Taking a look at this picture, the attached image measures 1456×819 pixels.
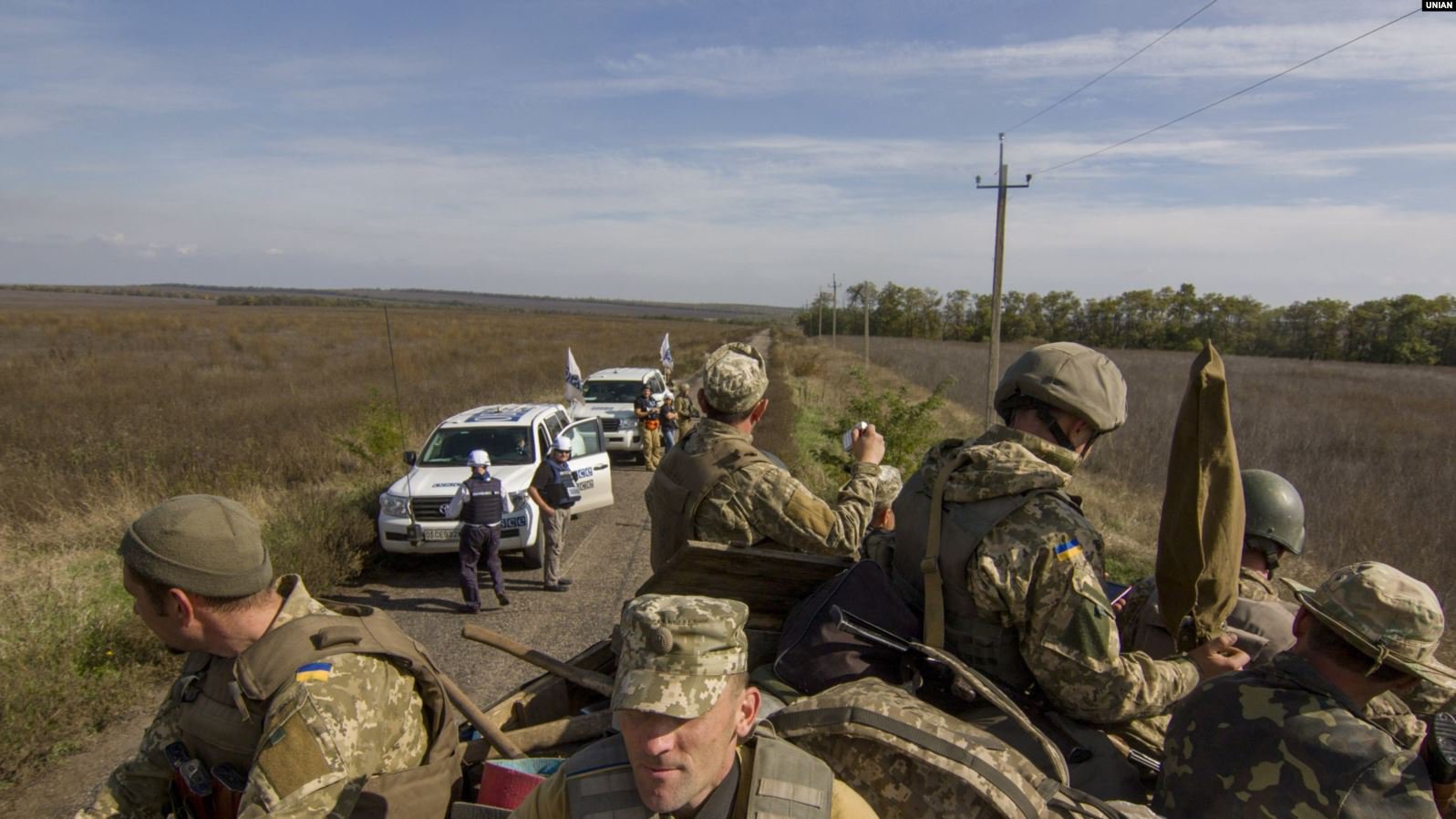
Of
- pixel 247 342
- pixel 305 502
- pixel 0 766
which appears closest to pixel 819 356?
pixel 247 342

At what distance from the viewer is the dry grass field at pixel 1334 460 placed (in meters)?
10.1

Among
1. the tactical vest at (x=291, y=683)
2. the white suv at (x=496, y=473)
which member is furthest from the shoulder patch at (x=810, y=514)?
the white suv at (x=496, y=473)

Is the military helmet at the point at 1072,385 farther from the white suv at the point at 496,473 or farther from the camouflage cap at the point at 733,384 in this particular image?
the white suv at the point at 496,473

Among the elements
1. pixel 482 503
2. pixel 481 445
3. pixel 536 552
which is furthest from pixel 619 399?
pixel 482 503

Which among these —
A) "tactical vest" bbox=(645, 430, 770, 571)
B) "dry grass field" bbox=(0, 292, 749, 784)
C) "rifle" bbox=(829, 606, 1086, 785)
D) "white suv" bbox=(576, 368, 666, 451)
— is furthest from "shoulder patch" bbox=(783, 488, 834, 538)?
"white suv" bbox=(576, 368, 666, 451)

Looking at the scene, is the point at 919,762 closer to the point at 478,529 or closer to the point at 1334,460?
the point at 478,529

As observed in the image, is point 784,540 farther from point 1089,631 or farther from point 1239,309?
point 1239,309

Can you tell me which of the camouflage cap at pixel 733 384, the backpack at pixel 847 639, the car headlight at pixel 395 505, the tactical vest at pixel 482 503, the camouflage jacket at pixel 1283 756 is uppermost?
the camouflage cap at pixel 733 384

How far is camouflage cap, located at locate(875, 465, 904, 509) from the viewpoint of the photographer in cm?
343

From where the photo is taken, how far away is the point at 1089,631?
2203mm

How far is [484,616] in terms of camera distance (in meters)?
8.33

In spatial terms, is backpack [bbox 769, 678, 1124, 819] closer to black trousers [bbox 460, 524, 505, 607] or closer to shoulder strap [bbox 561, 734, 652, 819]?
shoulder strap [bbox 561, 734, 652, 819]

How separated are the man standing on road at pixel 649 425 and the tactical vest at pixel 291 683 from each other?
44.7 feet

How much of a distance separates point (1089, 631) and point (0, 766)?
20.2 ft
